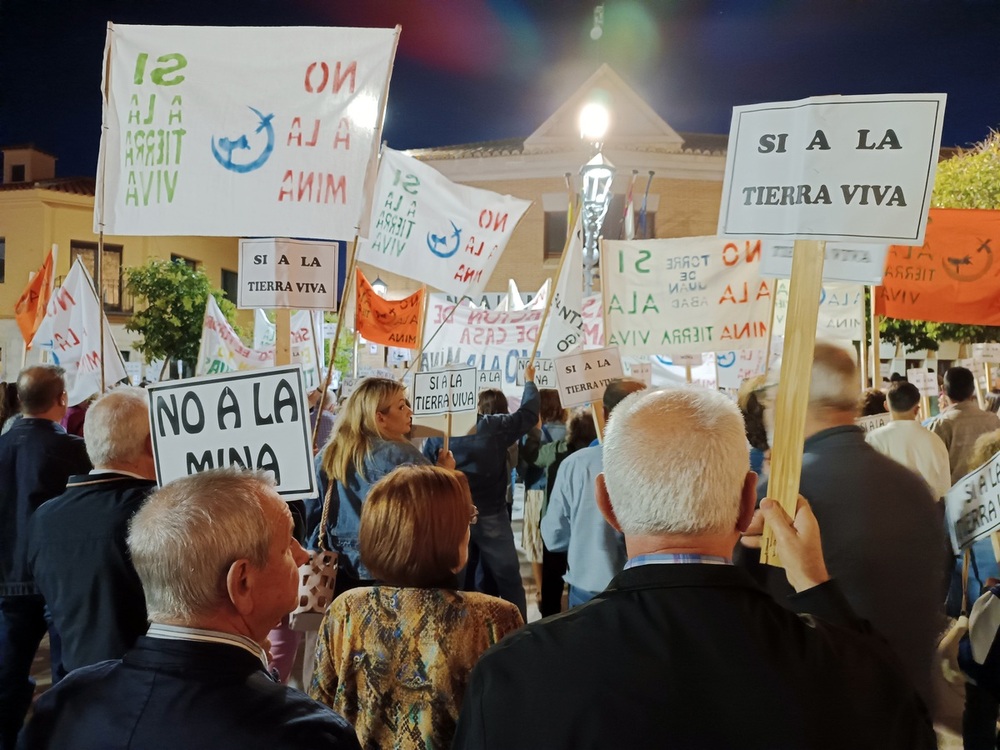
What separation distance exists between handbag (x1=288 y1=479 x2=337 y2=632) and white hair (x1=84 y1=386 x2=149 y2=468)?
0.85m

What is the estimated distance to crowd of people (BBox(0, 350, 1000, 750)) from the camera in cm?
145

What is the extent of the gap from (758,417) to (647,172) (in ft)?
92.1

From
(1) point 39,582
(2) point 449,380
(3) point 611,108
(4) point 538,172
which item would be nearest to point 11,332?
(4) point 538,172

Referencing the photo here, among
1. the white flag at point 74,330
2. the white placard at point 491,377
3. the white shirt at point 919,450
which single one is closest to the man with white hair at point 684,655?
the white shirt at point 919,450

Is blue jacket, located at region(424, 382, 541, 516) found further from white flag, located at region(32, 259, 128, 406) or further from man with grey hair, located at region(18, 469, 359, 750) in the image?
white flag, located at region(32, 259, 128, 406)

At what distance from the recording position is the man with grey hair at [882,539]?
271 cm

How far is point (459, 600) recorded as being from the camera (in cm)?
252

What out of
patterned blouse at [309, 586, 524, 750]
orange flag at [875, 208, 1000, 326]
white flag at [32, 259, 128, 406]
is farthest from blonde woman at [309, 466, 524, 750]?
orange flag at [875, 208, 1000, 326]

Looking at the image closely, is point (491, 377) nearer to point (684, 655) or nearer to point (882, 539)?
point (882, 539)

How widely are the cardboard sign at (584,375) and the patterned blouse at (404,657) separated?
14.2 ft

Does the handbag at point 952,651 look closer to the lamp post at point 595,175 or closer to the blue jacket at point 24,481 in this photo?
the blue jacket at point 24,481

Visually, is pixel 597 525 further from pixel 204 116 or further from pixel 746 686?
pixel 746 686

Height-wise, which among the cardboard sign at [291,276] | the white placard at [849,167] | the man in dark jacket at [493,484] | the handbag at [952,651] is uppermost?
the white placard at [849,167]

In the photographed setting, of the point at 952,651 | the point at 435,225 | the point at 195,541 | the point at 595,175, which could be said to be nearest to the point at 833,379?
the point at 195,541
